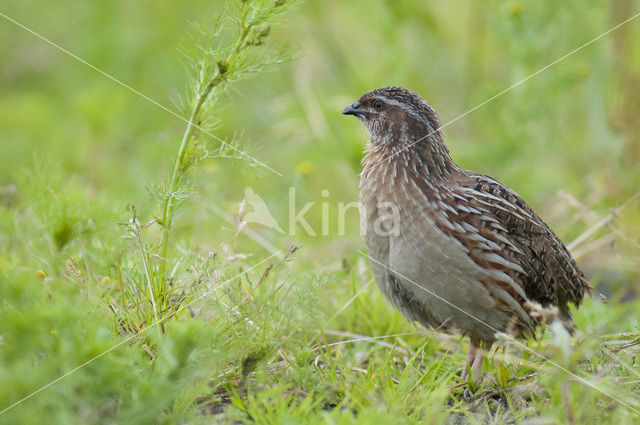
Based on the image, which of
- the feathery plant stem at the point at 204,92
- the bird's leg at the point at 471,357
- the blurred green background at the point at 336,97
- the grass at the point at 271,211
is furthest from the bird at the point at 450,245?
the blurred green background at the point at 336,97

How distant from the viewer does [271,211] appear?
6.60 meters

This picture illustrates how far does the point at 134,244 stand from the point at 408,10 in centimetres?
465

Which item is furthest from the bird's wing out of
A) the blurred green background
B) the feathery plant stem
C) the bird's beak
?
the blurred green background

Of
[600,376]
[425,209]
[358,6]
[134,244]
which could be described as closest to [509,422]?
[600,376]

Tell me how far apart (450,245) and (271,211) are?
2762 mm

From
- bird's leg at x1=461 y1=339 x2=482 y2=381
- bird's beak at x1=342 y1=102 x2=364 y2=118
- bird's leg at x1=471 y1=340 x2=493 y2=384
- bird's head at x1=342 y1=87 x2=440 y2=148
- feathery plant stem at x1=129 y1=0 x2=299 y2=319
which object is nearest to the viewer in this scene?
feathery plant stem at x1=129 y1=0 x2=299 y2=319

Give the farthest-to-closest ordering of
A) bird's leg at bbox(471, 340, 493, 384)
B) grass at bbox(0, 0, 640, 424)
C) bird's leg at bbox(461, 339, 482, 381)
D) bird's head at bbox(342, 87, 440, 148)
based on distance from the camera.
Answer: bird's head at bbox(342, 87, 440, 148), bird's leg at bbox(461, 339, 482, 381), bird's leg at bbox(471, 340, 493, 384), grass at bbox(0, 0, 640, 424)

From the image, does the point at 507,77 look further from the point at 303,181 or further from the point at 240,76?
the point at 240,76

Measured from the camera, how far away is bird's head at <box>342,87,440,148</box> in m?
4.75

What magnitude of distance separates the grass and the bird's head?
2.96 feet

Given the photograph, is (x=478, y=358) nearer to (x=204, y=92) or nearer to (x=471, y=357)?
(x=471, y=357)

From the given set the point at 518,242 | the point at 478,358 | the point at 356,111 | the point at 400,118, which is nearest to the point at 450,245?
the point at 518,242

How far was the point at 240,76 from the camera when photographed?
3.91 m

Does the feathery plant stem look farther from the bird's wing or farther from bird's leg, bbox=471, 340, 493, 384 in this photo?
bird's leg, bbox=471, 340, 493, 384
